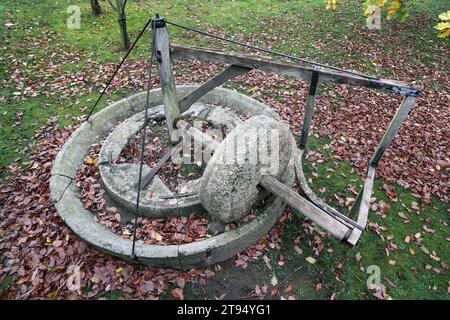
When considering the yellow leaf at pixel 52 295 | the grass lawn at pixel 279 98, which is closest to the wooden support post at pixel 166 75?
the grass lawn at pixel 279 98

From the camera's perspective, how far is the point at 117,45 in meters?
9.73

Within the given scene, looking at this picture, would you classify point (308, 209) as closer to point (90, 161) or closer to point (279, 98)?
point (90, 161)

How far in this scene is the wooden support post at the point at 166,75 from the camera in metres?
4.21

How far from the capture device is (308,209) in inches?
150

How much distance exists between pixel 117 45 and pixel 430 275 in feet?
35.0

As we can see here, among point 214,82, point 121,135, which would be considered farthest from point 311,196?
point 121,135

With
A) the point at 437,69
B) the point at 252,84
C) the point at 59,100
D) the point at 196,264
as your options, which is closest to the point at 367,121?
the point at 252,84

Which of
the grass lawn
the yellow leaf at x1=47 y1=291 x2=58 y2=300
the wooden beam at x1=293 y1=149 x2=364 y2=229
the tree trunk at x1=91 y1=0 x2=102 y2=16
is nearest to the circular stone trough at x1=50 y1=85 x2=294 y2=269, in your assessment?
the wooden beam at x1=293 y1=149 x2=364 y2=229

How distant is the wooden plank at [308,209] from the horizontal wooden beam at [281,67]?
163 centimetres

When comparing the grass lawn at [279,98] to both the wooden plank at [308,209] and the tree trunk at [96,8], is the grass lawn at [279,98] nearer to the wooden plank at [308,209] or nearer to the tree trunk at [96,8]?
the tree trunk at [96,8]

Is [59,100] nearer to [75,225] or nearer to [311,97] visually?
[75,225]

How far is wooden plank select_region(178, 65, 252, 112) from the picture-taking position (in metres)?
4.40

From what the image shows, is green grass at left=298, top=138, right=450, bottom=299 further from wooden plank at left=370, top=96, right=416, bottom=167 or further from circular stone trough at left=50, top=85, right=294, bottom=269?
wooden plank at left=370, top=96, right=416, bottom=167

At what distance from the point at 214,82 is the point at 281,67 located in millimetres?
1182
